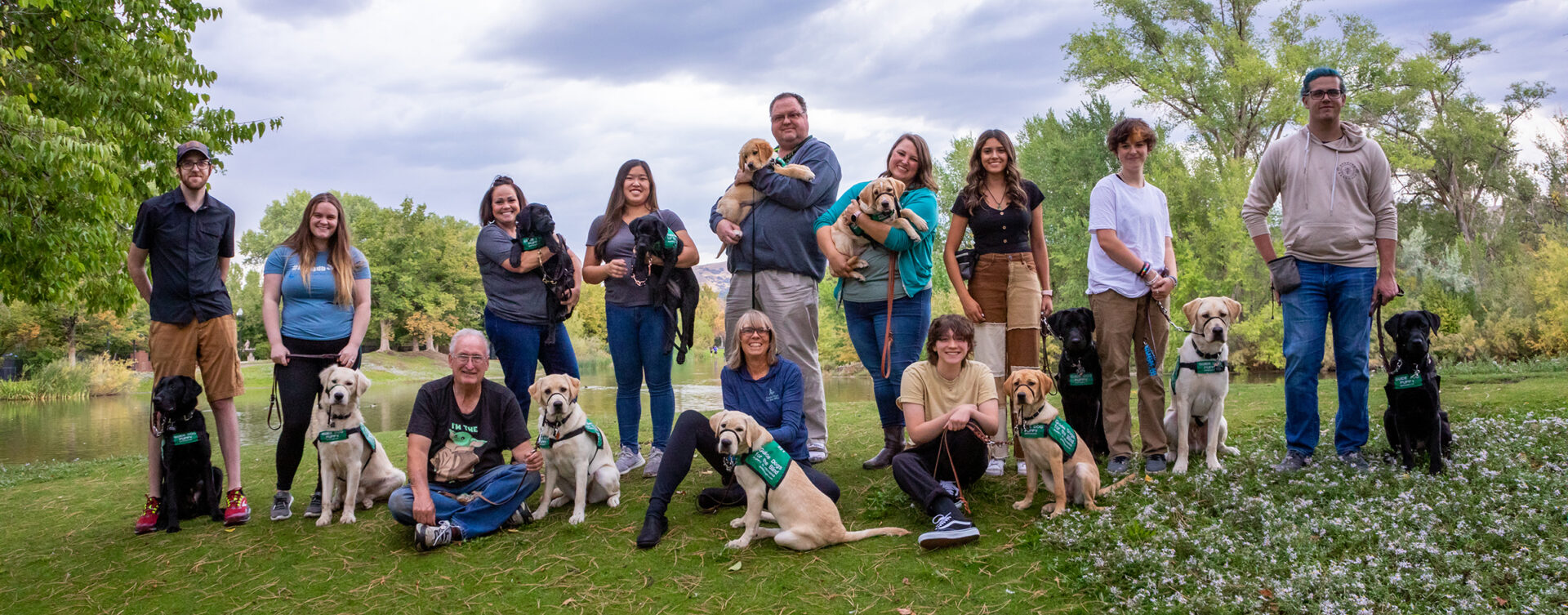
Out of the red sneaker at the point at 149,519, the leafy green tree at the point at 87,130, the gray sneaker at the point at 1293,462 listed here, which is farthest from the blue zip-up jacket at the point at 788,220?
the leafy green tree at the point at 87,130

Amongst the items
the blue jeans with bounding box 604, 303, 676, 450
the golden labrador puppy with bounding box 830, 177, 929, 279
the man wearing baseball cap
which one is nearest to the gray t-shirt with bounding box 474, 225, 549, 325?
the blue jeans with bounding box 604, 303, 676, 450

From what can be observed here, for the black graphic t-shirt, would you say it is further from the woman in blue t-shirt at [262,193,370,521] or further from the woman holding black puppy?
the woman in blue t-shirt at [262,193,370,521]

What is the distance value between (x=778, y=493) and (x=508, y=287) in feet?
7.53

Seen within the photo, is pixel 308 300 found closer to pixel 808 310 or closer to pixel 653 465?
pixel 653 465

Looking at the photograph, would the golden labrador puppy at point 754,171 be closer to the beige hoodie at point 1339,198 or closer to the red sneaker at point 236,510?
the beige hoodie at point 1339,198

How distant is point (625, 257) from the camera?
5059 millimetres

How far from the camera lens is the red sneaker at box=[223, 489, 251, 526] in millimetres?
4645

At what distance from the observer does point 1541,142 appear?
30.7 m

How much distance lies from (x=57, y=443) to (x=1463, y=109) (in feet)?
142

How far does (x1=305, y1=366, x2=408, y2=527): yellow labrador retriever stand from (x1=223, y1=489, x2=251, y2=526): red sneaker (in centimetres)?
45

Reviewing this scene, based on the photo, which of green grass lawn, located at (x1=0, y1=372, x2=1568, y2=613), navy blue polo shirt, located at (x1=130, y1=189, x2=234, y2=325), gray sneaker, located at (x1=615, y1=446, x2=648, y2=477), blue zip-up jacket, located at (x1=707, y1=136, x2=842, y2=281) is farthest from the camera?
gray sneaker, located at (x1=615, y1=446, x2=648, y2=477)

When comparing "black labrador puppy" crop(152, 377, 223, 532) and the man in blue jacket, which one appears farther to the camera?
the man in blue jacket

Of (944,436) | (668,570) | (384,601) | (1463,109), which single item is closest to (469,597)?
(384,601)

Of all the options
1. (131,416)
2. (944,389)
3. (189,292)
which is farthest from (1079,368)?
(131,416)
